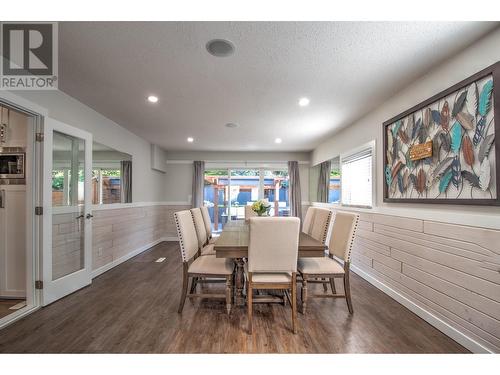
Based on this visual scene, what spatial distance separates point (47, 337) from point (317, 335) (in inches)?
88.0

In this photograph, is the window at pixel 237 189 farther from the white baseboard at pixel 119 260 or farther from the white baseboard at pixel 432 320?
the white baseboard at pixel 432 320

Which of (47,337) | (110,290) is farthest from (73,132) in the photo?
(47,337)

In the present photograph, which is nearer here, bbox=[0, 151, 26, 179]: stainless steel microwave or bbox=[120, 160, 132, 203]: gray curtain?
bbox=[0, 151, 26, 179]: stainless steel microwave

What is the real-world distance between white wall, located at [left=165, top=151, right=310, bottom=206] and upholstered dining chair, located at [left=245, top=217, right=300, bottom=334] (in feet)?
→ 14.8

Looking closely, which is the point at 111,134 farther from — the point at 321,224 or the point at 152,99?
the point at 321,224

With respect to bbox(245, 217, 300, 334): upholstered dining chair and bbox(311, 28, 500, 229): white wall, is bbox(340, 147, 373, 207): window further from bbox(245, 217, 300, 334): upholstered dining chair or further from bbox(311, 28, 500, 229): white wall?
bbox(245, 217, 300, 334): upholstered dining chair

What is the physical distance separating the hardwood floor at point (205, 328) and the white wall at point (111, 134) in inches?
84.7

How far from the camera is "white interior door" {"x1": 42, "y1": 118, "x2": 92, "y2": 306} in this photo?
247cm

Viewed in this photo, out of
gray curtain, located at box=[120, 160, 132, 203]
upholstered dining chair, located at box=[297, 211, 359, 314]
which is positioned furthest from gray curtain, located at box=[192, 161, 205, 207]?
upholstered dining chair, located at box=[297, 211, 359, 314]

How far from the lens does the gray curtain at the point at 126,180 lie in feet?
14.0

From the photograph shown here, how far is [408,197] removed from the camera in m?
2.48

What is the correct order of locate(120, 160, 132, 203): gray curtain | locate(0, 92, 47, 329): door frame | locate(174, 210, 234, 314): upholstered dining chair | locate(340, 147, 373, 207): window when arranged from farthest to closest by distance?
locate(120, 160, 132, 203): gray curtain < locate(340, 147, 373, 207): window < locate(0, 92, 47, 329): door frame < locate(174, 210, 234, 314): upholstered dining chair

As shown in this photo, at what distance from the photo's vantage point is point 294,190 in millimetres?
6258

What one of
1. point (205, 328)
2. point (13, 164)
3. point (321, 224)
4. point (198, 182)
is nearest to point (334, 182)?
point (321, 224)
